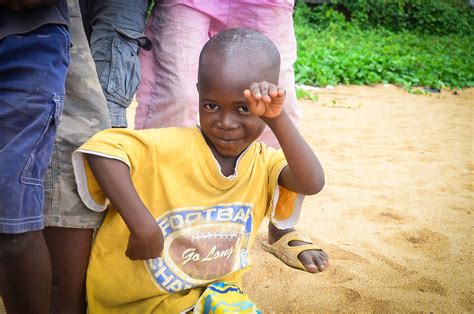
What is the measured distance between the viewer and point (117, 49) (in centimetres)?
201

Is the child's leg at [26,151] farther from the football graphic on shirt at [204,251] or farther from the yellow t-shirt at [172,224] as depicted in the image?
the football graphic on shirt at [204,251]

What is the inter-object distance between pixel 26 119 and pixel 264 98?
65 cm

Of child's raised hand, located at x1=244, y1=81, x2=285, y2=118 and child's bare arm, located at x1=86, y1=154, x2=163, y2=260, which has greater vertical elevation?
child's raised hand, located at x1=244, y1=81, x2=285, y2=118

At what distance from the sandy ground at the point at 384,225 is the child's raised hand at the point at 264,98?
0.99 metres

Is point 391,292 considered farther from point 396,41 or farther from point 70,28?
point 396,41

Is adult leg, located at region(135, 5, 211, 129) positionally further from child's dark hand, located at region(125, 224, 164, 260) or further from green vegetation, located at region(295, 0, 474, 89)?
green vegetation, located at region(295, 0, 474, 89)

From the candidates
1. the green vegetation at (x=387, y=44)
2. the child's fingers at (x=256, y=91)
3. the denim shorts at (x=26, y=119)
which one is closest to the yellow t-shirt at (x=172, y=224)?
the denim shorts at (x=26, y=119)

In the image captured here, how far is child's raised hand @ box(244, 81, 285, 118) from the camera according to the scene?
4.92 ft

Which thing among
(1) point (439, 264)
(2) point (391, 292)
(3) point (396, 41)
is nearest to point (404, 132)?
(1) point (439, 264)

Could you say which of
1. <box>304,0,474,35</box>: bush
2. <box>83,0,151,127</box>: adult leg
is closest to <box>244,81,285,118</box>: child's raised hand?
<box>83,0,151,127</box>: adult leg

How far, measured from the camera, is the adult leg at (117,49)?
6.52ft

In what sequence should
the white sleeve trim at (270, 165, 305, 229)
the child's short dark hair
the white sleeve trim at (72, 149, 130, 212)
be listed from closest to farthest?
1. the white sleeve trim at (72, 149, 130, 212)
2. the child's short dark hair
3. the white sleeve trim at (270, 165, 305, 229)

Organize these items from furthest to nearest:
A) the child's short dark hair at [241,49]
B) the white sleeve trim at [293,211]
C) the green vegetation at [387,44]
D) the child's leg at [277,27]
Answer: the green vegetation at [387,44]
the child's leg at [277,27]
the white sleeve trim at [293,211]
the child's short dark hair at [241,49]

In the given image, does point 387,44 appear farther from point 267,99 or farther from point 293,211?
point 267,99
